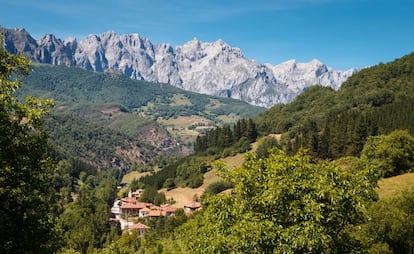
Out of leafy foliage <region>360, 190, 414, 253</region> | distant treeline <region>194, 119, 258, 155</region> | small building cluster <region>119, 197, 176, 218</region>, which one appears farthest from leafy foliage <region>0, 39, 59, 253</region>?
distant treeline <region>194, 119, 258, 155</region>

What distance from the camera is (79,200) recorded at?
140750 mm

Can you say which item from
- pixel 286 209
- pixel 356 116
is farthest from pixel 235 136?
pixel 286 209

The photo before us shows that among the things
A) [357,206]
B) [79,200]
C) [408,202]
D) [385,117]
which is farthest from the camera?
[79,200]

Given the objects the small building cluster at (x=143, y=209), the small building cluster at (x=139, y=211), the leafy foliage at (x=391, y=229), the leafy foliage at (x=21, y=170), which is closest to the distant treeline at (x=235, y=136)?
the small building cluster at (x=143, y=209)

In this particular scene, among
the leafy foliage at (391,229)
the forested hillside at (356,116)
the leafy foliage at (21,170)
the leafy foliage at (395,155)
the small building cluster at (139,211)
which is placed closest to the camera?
the leafy foliage at (21,170)

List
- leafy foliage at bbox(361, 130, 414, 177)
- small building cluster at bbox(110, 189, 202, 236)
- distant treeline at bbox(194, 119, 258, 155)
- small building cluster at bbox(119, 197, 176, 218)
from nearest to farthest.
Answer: leafy foliage at bbox(361, 130, 414, 177) → small building cluster at bbox(110, 189, 202, 236) → small building cluster at bbox(119, 197, 176, 218) → distant treeline at bbox(194, 119, 258, 155)

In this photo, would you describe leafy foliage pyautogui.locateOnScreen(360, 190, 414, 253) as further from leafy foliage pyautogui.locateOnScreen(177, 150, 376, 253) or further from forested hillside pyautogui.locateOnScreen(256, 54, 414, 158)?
forested hillside pyautogui.locateOnScreen(256, 54, 414, 158)

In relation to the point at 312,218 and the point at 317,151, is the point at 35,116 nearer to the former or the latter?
the point at 312,218

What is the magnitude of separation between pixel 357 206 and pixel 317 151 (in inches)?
4380

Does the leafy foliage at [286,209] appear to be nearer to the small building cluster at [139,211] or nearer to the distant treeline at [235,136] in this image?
the small building cluster at [139,211]

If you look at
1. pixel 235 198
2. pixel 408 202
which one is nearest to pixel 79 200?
pixel 408 202

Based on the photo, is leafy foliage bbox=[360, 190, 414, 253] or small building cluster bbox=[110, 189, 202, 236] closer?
leafy foliage bbox=[360, 190, 414, 253]

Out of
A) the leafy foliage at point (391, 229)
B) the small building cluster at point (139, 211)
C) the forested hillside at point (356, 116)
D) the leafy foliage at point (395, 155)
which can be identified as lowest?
the small building cluster at point (139, 211)

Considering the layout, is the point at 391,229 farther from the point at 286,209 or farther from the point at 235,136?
the point at 235,136
